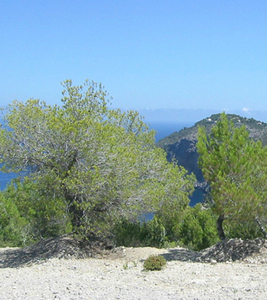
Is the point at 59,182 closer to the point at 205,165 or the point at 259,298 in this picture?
the point at 205,165

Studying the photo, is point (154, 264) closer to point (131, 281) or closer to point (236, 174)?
point (131, 281)

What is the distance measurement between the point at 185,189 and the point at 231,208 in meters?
5.85

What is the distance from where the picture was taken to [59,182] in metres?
13.3

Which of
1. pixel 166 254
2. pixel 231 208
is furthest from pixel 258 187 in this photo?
pixel 166 254

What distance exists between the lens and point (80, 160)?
13805mm

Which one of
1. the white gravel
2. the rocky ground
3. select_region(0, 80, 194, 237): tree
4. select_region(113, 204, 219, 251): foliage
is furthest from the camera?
select_region(113, 204, 219, 251): foliage

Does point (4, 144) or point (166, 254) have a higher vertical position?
point (4, 144)

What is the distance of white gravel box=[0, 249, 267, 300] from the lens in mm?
9055


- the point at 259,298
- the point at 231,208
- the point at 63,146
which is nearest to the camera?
the point at 259,298

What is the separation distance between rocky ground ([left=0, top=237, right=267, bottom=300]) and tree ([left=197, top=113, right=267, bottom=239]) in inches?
59.9

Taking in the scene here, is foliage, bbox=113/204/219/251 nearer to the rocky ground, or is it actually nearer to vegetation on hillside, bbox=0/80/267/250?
vegetation on hillside, bbox=0/80/267/250

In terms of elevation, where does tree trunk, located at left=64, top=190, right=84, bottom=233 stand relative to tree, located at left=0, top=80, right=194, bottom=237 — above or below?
below

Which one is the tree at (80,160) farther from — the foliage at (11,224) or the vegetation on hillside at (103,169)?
the foliage at (11,224)

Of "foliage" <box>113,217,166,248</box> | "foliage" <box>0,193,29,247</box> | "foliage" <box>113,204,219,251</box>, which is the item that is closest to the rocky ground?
"foliage" <box>113,217,166,248</box>
